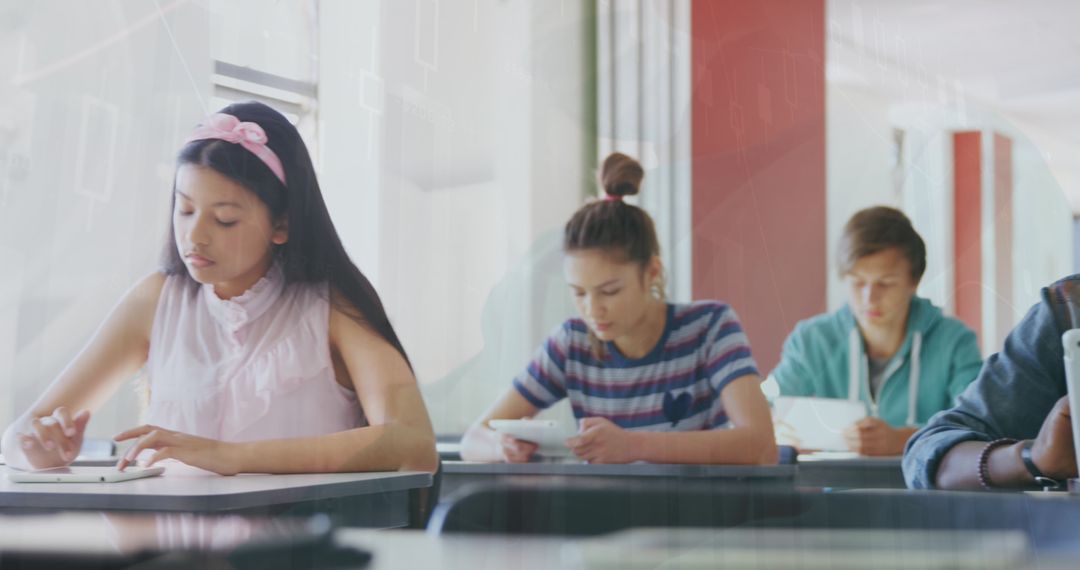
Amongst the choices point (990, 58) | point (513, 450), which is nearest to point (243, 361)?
point (513, 450)

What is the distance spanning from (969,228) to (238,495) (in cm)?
54

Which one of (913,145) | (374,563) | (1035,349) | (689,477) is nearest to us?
(374,563)

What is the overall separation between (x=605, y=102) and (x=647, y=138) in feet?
0.17

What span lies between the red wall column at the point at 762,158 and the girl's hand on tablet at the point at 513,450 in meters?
0.23

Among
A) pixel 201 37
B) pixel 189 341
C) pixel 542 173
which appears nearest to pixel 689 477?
pixel 542 173

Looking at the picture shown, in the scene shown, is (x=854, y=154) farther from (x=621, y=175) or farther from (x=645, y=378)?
(x=645, y=378)

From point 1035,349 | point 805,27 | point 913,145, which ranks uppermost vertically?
point 805,27

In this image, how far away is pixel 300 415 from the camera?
837 millimetres

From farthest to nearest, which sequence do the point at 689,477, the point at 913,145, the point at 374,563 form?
1. the point at 689,477
2. the point at 913,145
3. the point at 374,563

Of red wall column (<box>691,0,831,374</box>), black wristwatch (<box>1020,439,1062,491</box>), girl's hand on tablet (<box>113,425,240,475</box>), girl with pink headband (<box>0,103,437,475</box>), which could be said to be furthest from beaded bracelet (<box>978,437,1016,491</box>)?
girl's hand on tablet (<box>113,425,240,475</box>)

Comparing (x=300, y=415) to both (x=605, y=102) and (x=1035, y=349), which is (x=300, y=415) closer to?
(x=605, y=102)

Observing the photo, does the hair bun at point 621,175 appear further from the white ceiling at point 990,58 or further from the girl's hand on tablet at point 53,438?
the girl's hand on tablet at point 53,438

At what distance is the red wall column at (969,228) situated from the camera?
76cm

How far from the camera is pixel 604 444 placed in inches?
42.1
